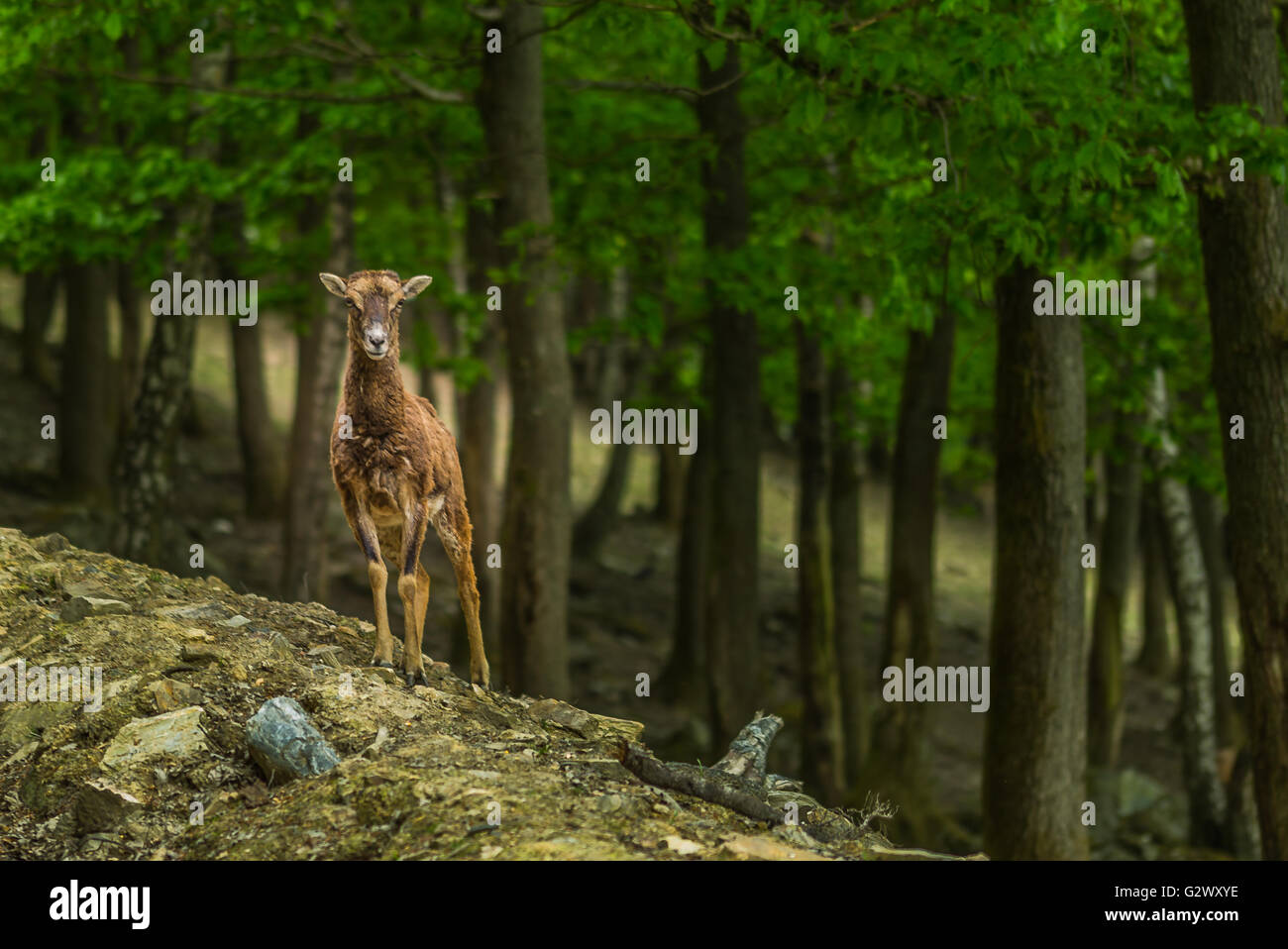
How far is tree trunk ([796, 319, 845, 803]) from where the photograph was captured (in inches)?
664

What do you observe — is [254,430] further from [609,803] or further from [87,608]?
[609,803]

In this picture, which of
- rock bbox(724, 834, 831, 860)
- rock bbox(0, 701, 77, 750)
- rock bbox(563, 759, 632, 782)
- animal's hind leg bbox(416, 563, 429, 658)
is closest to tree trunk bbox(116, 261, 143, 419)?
rock bbox(0, 701, 77, 750)

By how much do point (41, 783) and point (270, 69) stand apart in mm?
13288

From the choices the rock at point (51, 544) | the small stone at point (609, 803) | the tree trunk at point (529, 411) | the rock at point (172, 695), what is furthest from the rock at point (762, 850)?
the tree trunk at point (529, 411)

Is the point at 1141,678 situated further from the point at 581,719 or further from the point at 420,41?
the point at 581,719

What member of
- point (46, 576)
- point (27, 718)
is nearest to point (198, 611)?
point (46, 576)

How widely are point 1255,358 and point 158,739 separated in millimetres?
7105

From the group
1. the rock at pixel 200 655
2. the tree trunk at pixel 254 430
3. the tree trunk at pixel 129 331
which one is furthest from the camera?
the tree trunk at pixel 254 430

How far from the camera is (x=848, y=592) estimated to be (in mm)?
18094

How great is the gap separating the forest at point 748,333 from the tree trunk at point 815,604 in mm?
59

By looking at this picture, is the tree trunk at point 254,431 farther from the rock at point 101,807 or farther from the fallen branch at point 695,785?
the fallen branch at point 695,785

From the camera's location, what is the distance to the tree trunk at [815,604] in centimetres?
1686

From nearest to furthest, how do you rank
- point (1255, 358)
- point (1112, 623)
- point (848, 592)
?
point (1255, 358) → point (848, 592) → point (1112, 623)

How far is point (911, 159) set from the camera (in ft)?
32.7
